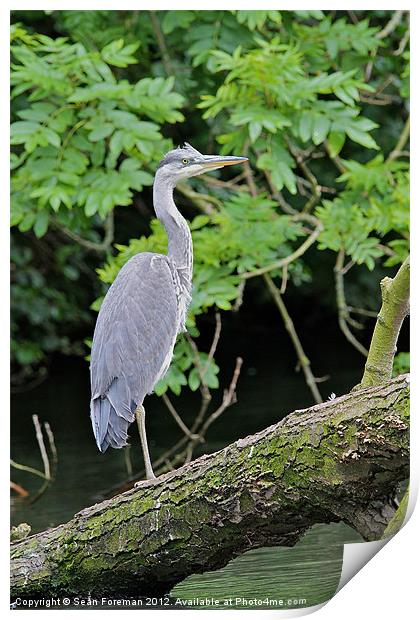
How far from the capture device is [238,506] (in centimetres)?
228

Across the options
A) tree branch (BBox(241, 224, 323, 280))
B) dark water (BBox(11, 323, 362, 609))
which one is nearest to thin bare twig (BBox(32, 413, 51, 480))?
dark water (BBox(11, 323, 362, 609))

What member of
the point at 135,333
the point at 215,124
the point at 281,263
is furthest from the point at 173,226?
the point at 215,124

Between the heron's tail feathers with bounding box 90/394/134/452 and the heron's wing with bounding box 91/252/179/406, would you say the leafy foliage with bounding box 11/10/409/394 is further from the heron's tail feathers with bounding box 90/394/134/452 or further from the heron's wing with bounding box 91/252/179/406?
the heron's tail feathers with bounding box 90/394/134/452

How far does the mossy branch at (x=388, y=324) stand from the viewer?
240 cm

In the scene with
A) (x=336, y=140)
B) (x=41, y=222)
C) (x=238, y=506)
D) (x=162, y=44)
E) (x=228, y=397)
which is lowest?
(x=228, y=397)

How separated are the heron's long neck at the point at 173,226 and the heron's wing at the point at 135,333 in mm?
40

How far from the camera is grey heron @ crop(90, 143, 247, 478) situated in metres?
2.68

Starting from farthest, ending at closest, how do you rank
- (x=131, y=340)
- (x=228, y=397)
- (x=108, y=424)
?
(x=228, y=397) < (x=131, y=340) < (x=108, y=424)

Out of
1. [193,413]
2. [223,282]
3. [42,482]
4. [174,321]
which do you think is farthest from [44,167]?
[193,413]

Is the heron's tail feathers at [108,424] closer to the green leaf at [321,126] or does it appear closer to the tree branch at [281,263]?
the tree branch at [281,263]

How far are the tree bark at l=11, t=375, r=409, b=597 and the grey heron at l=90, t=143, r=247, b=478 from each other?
Result: 0.31m

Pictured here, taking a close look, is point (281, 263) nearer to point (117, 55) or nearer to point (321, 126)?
point (321, 126)

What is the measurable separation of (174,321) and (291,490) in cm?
76

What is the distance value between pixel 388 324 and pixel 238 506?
57 cm
